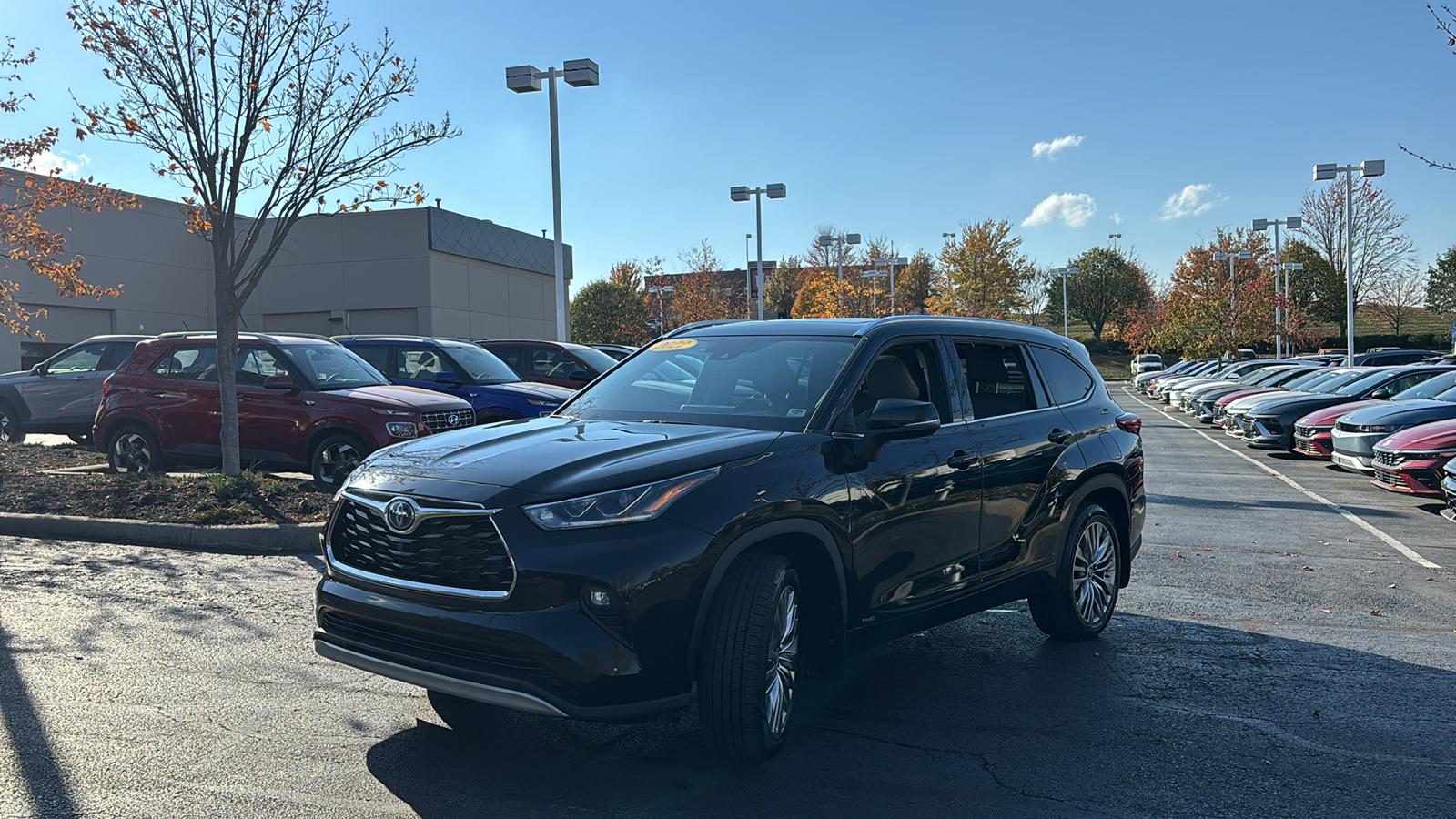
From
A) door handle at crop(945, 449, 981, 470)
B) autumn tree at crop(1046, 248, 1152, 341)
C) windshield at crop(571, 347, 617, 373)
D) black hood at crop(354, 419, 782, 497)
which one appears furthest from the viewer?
autumn tree at crop(1046, 248, 1152, 341)

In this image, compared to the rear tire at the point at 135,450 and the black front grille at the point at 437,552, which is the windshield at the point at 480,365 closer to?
the rear tire at the point at 135,450

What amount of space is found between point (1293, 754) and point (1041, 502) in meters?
1.73

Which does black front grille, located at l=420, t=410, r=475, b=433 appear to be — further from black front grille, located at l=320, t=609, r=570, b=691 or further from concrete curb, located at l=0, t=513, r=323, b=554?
black front grille, located at l=320, t=609, r=570, b=691

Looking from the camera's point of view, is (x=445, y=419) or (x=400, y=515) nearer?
(x=400, y=515)

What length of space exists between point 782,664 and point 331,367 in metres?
9.17

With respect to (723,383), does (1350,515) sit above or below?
below

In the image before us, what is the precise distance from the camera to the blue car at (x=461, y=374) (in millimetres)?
13500

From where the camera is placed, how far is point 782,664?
417 centimetres

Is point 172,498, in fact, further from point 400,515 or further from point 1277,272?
point 1277,272

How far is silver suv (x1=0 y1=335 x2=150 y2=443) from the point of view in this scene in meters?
16.5

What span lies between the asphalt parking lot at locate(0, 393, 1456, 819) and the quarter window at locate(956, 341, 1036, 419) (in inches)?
54.0

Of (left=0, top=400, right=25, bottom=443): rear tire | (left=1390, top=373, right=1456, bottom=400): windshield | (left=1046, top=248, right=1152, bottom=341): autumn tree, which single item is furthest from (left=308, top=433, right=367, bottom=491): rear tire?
(left=1046, top=248, right=1152, bottom=341): autumn tree

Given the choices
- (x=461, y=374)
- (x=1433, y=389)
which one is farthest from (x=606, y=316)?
(x=1433, y=389)

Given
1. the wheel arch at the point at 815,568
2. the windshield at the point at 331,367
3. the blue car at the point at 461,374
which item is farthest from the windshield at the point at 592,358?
the wheel arch at the point at 815,568
